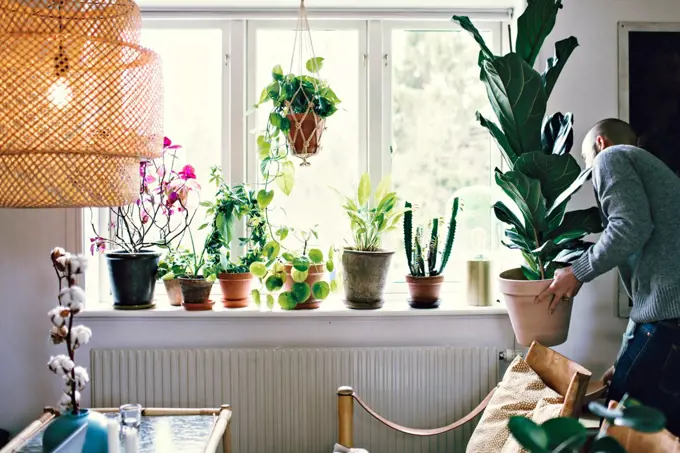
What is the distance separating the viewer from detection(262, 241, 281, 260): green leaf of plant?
298 centimetres

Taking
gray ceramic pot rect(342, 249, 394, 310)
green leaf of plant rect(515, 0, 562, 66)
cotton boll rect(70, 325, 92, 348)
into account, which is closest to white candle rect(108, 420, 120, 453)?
cotton boll rect(70, 325, 92, 348)

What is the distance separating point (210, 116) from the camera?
10.6 feet

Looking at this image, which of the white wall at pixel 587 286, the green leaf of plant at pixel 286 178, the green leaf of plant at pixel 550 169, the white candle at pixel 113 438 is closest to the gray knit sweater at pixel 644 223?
the green leaf of plant at pixel 550 169

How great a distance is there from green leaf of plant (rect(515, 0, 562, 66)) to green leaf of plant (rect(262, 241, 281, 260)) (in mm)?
1317

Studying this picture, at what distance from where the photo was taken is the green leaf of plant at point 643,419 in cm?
65

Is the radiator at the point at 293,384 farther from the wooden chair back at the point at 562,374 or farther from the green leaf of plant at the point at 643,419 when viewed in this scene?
the green leaf of plant at the point at 643,419

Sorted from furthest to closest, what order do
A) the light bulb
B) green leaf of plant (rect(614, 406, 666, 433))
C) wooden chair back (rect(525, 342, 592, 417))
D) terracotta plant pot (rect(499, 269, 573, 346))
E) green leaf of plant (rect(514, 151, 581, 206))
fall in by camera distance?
terracotta plant pot (rect(499, 269, 573, 346)) < green leaf of plant (rect(514, 151, 581, 206)) < wooden chair back (rect(525, 342, 592, 417)) < the light bulb < green leaf of plant (rect(614, 406, 666, 433))

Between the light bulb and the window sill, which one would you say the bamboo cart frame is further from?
the light bulb

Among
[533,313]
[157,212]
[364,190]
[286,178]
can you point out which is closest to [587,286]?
[533,313]

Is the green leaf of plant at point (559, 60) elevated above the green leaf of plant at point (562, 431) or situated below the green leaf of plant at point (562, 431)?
above

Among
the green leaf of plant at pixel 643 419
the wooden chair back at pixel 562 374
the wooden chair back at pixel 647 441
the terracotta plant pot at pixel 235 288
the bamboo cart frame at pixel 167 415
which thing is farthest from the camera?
the terracotta plant pot at pixel 235 288

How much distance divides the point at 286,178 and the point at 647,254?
1.54m

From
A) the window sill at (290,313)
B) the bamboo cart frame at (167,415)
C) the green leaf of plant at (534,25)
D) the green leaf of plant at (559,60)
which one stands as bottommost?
the bamboo cart frame at (167,415)

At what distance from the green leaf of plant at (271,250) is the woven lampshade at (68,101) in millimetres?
1345
